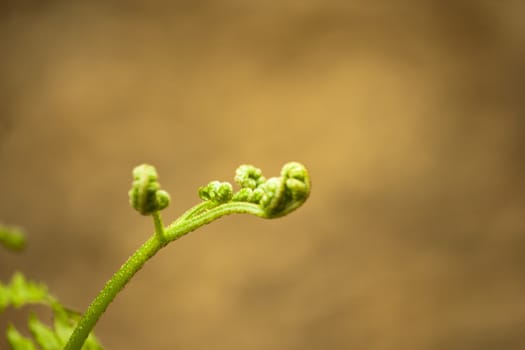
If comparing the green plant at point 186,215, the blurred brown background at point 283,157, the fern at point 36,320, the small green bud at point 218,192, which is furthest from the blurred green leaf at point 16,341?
the blurred brown background at point 283,157

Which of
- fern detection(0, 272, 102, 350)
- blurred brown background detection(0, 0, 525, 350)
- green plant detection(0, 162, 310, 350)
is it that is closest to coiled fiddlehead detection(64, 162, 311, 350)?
green plant detection(0, 162, 310, 350)

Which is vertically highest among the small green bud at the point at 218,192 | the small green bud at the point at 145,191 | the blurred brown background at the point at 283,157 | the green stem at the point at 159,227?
the blurred brown background at the point at 283,157

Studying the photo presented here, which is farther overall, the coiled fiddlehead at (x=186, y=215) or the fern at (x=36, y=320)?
the fern at (x=36, y=320)

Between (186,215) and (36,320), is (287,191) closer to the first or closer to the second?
(186,215)

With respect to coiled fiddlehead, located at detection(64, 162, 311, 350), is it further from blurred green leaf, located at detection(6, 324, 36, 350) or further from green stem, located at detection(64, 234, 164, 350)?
blurred green leaf, located at detection(6, 324, 36, 350)

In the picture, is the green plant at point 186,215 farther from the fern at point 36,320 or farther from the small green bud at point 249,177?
the fern at point 36,320

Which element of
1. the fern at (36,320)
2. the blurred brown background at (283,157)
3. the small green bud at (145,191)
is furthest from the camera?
the blurred brown background at (283,157)

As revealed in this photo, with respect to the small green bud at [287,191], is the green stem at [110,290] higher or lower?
lower

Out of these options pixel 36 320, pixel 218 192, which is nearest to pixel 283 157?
pixel 36 320
